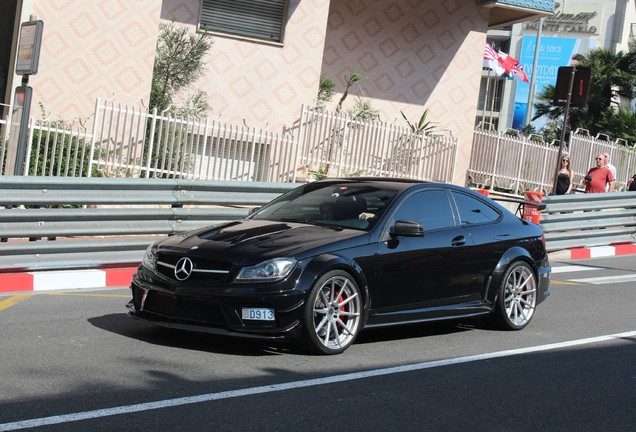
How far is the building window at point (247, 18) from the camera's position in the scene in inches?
740

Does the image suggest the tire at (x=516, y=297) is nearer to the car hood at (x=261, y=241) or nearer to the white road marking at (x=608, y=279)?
the car hood at (x=261, y=241)

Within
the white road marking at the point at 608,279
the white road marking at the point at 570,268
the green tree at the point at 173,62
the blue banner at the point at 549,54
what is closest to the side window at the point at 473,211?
the white road marking at the point at 608,279

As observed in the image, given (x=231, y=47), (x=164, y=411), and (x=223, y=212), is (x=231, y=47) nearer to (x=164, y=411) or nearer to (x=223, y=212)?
(x=223, y=212)

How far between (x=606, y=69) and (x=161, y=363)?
33.8m

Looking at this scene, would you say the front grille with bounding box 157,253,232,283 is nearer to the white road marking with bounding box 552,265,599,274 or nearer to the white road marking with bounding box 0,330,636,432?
the white road marking with bounding box 0,330,636,432

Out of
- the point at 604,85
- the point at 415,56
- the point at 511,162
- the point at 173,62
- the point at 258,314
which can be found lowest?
the point at 258,314

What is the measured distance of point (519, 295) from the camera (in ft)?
31.0

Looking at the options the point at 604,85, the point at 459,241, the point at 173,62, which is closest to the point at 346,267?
the point at 459,241

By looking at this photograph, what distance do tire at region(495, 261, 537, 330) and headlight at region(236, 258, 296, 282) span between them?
2.71 meters

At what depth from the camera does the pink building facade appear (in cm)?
1627

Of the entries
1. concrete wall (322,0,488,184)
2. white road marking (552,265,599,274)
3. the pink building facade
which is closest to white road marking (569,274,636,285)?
white road marking (552,265,599,274)

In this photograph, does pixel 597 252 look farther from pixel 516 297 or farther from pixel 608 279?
pixel 516 297

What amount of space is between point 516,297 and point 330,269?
2.65 m

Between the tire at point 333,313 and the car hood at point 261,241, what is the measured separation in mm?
266
